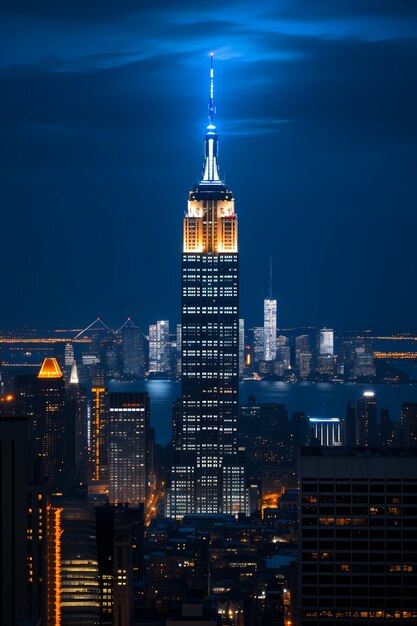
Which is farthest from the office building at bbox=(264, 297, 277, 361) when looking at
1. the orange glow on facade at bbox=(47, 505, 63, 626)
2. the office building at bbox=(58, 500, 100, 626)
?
the orange glow on facade at bbox=(47, 505, 63, 626)

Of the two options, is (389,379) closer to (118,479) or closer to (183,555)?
(118,479)

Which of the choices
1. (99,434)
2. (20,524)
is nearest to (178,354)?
(99,434)

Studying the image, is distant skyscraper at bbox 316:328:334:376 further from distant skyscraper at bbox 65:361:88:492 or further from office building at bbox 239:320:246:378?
distant skyscraper at bbox 65:361:88:492

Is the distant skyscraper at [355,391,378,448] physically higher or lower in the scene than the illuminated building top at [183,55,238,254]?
lower

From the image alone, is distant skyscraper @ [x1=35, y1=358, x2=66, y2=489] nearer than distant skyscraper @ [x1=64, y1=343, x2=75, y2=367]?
Yes

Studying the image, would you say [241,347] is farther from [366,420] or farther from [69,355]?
[366,420]

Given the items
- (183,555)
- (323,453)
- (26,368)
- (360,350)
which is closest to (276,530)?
(183,555)

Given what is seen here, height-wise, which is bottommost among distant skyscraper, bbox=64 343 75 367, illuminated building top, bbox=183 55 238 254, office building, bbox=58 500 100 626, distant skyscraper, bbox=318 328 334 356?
office building, bbox=58 500 100 626

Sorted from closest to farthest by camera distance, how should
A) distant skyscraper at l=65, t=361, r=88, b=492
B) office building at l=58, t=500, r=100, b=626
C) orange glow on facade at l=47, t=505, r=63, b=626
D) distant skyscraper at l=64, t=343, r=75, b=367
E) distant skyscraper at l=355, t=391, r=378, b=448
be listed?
orange glow on facade at l=47, t=505, r=63, b=626
office building at l=58, t=500, r=100, b=626
distant skyscraper at l=65, t=361, r=88, b=492
distant skyscraper at l=355, t=391, r=378, b=448
distant skyscraper at l=64, t=343, r=75, b=367
